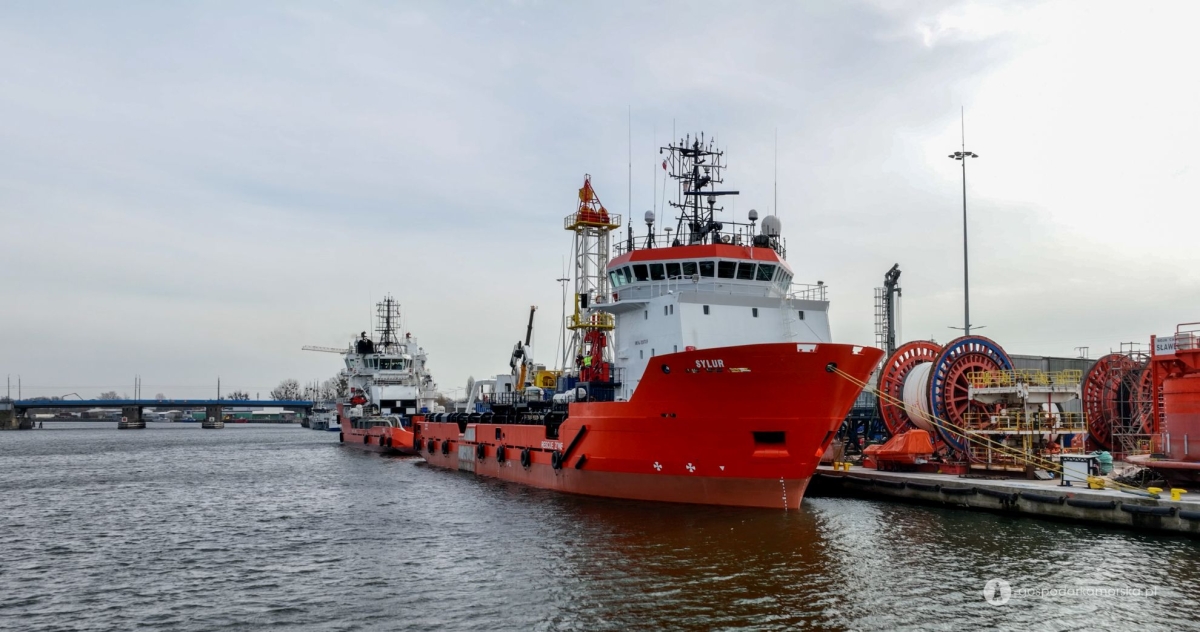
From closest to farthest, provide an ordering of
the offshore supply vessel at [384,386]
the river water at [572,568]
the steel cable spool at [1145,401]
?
the river water at [572,568]
the steel cable spool at [1145,401]
the offshore supply vessel at [384,386]

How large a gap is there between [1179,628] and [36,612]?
16.4m

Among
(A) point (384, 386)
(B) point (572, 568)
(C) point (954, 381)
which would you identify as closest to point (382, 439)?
(A) point (384, 386)

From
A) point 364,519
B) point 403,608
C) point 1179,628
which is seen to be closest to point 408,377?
point 364,519

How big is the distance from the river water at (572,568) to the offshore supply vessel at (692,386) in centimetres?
101

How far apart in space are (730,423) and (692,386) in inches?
48.8

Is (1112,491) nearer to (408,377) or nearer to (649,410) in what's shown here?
(649,410)

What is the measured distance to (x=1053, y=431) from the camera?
23.6m

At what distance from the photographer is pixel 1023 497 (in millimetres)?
19875

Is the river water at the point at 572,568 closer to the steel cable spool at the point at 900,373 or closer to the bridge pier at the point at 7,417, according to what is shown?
the steel cable spool at the point at 900,373

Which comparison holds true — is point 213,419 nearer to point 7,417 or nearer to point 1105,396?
point 7,417

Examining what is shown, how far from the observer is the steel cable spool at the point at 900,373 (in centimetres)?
2900

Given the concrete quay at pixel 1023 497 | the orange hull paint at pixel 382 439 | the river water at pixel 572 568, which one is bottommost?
the orange hull paint at pixel 382 439

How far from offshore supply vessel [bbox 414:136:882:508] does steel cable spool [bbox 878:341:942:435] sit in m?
5.55

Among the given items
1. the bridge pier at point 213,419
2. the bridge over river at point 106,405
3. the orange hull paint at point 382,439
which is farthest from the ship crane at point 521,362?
the bridge pier at point 213,419
